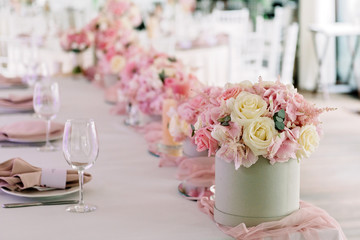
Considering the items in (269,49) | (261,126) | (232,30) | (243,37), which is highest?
(261,126)

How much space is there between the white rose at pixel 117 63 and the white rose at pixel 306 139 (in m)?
2.14

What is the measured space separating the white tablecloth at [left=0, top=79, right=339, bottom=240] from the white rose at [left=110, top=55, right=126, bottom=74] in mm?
1202

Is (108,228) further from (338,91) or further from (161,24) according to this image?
(161,24)

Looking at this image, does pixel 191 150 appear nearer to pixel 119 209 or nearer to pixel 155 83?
pixel 119 209

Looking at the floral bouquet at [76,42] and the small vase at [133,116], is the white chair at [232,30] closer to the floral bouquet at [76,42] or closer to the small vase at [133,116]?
the floral bouquet at [76,42]

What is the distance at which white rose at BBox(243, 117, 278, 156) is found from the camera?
1.41 meters

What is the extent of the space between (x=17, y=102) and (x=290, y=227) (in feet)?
5.68

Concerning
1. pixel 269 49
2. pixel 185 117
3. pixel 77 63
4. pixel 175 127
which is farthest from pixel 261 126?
pixel 269 49

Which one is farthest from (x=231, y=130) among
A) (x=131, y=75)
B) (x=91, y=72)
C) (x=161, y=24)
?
(x=161, y=24)

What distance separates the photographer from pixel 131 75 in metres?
2.82

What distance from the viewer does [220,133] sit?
1.44 m

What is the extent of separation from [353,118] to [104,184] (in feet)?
17.4

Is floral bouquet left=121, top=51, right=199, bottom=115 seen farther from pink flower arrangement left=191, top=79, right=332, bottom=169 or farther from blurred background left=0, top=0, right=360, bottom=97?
blurred background left=0, top=0, right=360, bottom=97

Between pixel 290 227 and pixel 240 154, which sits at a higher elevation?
pixel 240 154
